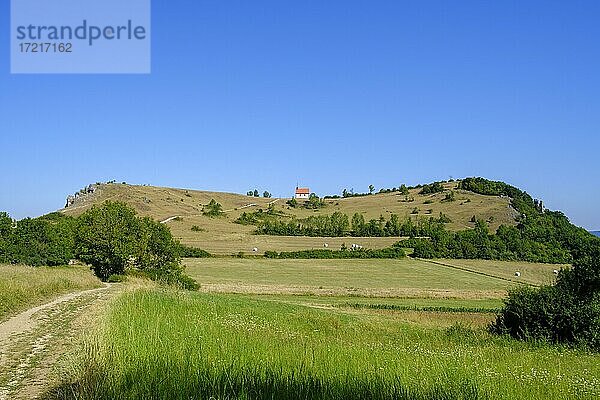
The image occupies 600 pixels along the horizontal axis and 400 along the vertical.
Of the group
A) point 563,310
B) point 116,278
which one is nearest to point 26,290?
point 563,310

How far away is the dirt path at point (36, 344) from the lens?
940 cm

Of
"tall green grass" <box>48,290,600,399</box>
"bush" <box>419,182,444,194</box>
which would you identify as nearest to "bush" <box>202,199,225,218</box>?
"bush" <box>419,182,444,194</box>

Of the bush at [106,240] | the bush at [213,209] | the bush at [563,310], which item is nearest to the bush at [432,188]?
the bush at [213,209]

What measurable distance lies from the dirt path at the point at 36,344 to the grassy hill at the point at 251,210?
80.6 metres

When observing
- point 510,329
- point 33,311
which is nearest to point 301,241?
point 510,329

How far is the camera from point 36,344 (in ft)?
43.1

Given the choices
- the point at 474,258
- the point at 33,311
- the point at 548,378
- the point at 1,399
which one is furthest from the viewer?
the point at 474,258

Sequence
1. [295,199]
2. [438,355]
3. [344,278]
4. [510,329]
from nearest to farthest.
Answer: [438,355]
[510,329]
[344,278]
[295,199]

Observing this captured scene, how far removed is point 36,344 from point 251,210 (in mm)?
133624

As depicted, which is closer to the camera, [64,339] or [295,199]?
[64,339]

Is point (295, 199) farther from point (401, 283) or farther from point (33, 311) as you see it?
point (33, 311)

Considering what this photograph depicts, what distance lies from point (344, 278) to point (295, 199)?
86057 mm

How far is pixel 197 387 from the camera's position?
24.1ft

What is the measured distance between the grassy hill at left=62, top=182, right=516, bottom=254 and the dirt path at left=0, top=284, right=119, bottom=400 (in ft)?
264
